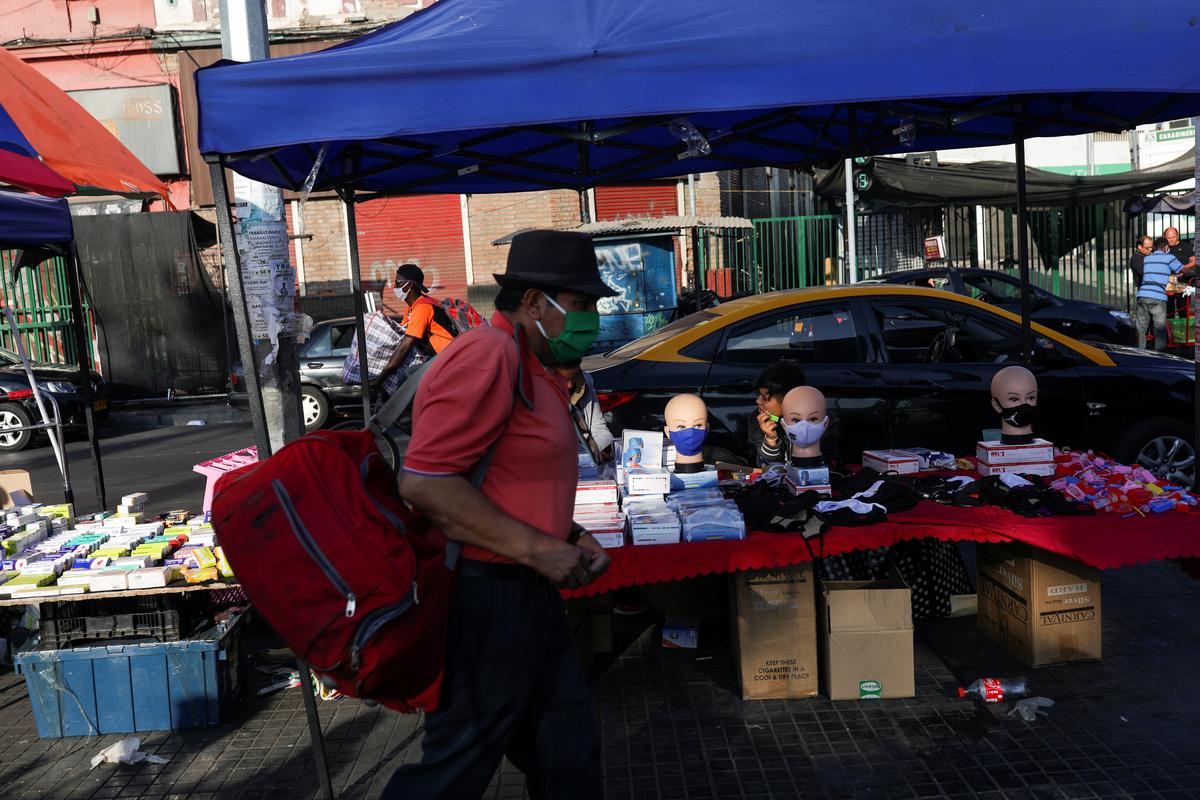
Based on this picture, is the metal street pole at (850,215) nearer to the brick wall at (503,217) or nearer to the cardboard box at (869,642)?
the brick wall at (503,217)

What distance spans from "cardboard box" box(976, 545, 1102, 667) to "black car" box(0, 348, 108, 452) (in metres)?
11.4

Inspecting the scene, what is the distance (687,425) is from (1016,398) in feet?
5.22

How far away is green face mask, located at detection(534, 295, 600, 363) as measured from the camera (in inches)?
102

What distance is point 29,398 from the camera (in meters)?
13.1

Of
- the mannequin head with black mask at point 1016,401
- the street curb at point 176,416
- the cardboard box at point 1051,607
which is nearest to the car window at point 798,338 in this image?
the mannequin head with black mask at point 1016,401

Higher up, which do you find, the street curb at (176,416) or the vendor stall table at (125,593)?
the vendor stall table at (125,593)

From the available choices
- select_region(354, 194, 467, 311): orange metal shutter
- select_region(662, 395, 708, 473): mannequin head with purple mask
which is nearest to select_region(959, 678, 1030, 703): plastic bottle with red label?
select_region(662, 395, 708, 473): mannequin head with purple mask

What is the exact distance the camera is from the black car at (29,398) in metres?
13.0

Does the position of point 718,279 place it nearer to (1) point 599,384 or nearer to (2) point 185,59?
(2) point 185,59

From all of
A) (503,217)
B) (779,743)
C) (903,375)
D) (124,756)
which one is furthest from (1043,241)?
(124,756)

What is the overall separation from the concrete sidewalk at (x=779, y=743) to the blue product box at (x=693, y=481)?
84cm

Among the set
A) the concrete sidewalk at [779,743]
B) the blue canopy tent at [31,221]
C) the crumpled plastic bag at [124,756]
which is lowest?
the concrete sidewalk at [779,743]

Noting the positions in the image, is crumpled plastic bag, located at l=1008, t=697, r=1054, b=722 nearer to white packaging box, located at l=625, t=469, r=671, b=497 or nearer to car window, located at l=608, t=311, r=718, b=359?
white packaging box, located at l=625, t=469, r=671, b=497

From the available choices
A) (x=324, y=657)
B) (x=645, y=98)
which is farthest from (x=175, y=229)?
(x=324, y=657)
